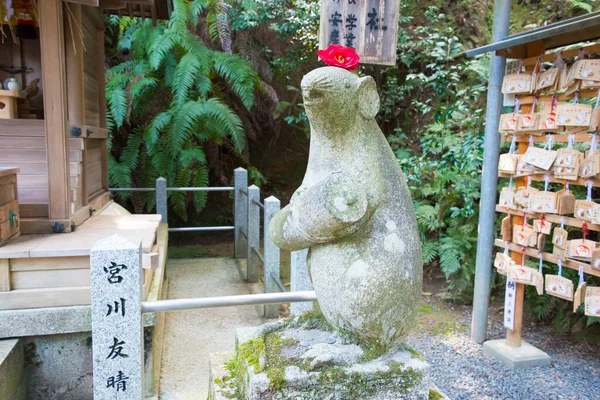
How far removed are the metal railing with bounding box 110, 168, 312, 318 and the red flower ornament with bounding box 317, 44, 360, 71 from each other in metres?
1.56

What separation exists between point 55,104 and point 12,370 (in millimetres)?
1859

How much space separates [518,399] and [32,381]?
11.2 ft

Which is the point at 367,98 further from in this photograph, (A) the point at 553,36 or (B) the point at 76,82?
(B) the point at 76,82

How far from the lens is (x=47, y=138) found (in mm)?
3566

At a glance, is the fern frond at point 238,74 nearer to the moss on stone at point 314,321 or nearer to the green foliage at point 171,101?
the green foliage at point 171,101

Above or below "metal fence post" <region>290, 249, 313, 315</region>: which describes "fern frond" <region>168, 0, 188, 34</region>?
above

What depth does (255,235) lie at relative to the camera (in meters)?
5.61

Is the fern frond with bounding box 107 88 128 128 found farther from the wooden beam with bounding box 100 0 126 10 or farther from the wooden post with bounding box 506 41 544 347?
the wooden post with bounding box 506 41 544 347

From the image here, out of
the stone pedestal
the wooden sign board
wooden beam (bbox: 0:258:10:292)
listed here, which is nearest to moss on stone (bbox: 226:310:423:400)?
the stone pedestal

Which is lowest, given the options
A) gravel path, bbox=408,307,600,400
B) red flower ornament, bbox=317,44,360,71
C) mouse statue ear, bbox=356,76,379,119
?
gravel path, bbox=408,307,600,400

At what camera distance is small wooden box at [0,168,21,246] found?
316 cm

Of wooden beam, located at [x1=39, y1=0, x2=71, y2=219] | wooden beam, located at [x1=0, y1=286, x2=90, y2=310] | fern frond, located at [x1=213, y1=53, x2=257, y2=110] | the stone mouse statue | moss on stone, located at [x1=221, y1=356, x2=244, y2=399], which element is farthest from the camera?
fern frond, located at [x1=213, y1=53, x2=257, y2=110]

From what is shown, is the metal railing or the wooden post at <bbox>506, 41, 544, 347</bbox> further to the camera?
the wooden post at <bbox>506, 41, 544, 347</bbox>

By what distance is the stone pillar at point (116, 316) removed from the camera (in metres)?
2.05
